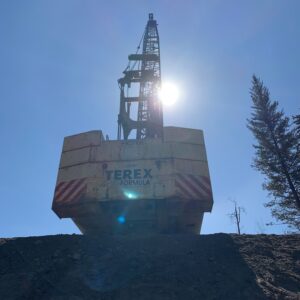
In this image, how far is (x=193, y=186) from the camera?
10.0 meters

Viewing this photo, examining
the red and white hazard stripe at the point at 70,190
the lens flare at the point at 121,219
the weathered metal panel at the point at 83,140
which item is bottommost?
the lens flare at the point at 121,219

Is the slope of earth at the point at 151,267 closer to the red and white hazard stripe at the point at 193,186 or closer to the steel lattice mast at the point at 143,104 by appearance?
the red and white hazard stripe at the point at 193,186

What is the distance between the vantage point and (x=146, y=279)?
6.82m

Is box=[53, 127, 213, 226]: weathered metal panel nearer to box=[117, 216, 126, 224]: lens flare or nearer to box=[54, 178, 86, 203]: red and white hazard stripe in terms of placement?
box=[54, 178, 86, 203]: red and white hazard stripe

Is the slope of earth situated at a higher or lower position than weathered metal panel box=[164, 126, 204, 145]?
lower

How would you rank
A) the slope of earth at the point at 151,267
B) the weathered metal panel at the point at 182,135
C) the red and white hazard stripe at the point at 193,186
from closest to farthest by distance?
1. the slope of earth at the point at 151,267
2. the red and white hazard stripe at the point at 193,186
3. the weathered metal panel at the point at 182,135

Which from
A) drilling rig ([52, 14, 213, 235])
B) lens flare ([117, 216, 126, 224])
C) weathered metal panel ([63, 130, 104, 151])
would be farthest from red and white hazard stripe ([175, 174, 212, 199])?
weathered metal panel ([63, 130, 104, 151])

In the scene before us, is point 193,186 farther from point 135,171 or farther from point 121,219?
point 121,219

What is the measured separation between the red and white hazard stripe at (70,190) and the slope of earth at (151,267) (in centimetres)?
127

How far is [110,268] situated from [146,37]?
19.4 meters

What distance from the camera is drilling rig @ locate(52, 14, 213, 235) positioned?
32.4 ft

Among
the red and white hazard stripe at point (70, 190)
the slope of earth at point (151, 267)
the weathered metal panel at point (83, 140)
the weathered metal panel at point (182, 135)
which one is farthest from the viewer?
the weathered metal panel at point (83, 140)

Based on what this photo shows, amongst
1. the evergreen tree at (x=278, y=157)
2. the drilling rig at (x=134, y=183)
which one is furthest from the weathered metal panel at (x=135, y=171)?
the evergreen tree at (x=278, y=157)

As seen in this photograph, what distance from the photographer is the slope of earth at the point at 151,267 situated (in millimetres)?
6367
